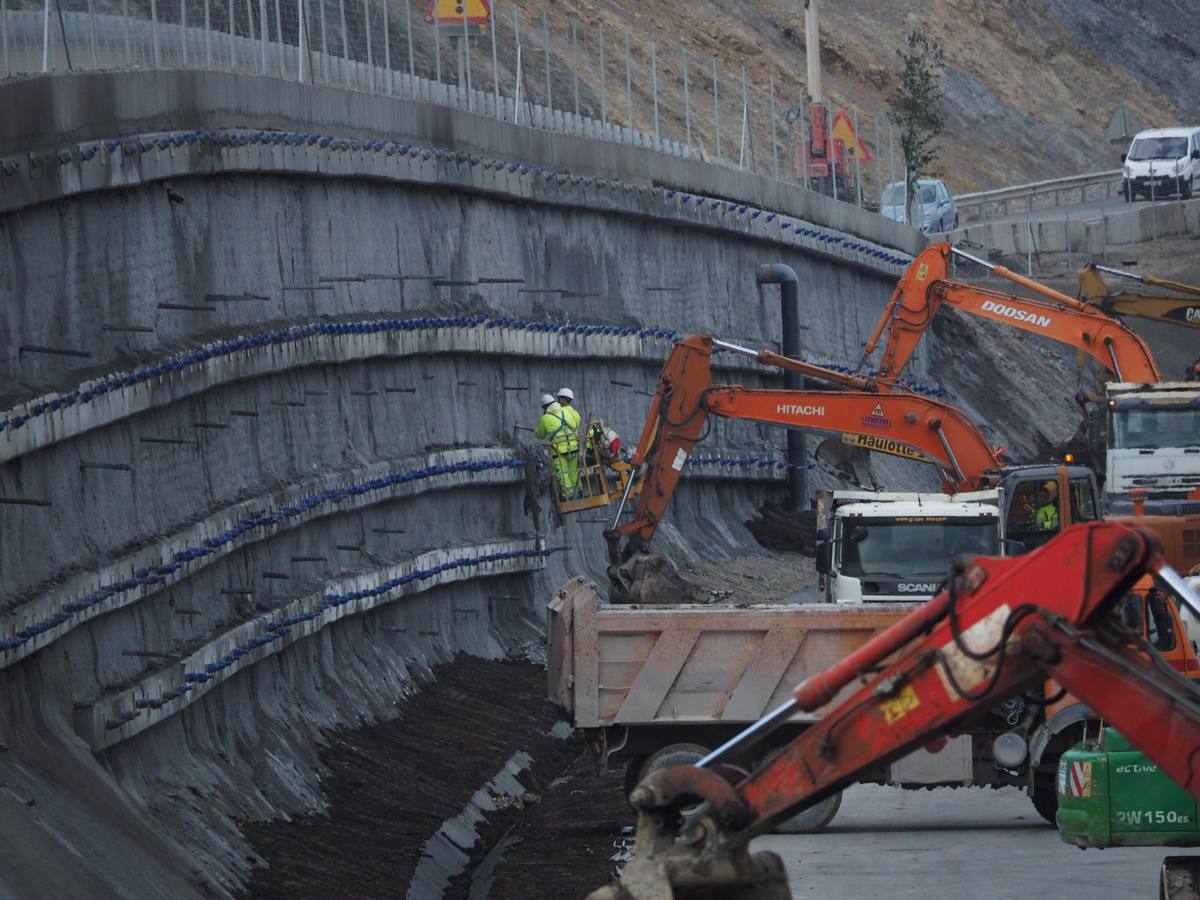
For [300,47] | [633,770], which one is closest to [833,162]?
[300,47]

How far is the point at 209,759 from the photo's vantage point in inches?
748

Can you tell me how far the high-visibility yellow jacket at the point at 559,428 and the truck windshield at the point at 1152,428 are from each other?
8.44 metres

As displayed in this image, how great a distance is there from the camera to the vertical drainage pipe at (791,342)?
39.1 metres

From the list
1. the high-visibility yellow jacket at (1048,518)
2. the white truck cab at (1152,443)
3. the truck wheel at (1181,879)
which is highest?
the white truck cab at (1152,443)

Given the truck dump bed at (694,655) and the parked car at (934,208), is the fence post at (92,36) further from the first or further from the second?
the parked car at (934,208)

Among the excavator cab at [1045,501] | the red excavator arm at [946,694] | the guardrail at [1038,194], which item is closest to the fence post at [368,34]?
the excavator cab at [1045,501]

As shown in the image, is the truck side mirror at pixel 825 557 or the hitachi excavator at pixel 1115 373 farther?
the hitachi excavator at pixel 1115 373

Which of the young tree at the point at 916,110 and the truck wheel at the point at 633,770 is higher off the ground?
the young tree at the point at 916,110

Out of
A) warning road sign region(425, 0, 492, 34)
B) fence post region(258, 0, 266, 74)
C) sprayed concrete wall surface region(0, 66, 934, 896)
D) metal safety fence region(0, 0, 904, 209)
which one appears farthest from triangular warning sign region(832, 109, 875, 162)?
fence post region(258, 0, 266, 74)

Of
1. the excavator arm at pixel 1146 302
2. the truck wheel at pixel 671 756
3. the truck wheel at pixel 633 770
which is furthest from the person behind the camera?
the excavator arm at pixel 1146 302

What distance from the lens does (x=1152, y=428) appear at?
109 ft

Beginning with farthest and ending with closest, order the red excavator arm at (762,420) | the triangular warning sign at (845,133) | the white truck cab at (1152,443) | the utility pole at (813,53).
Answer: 1. the utility pole at (813,53)
2. the triangular warning sign at (845,133)
3. the white truck cab at (1152,443)
4. the red excavator arm at (762,420)

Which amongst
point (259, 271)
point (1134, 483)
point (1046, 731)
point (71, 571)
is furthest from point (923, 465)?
point (71, 571)

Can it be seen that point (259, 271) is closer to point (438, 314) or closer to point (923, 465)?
point (438, 314)
